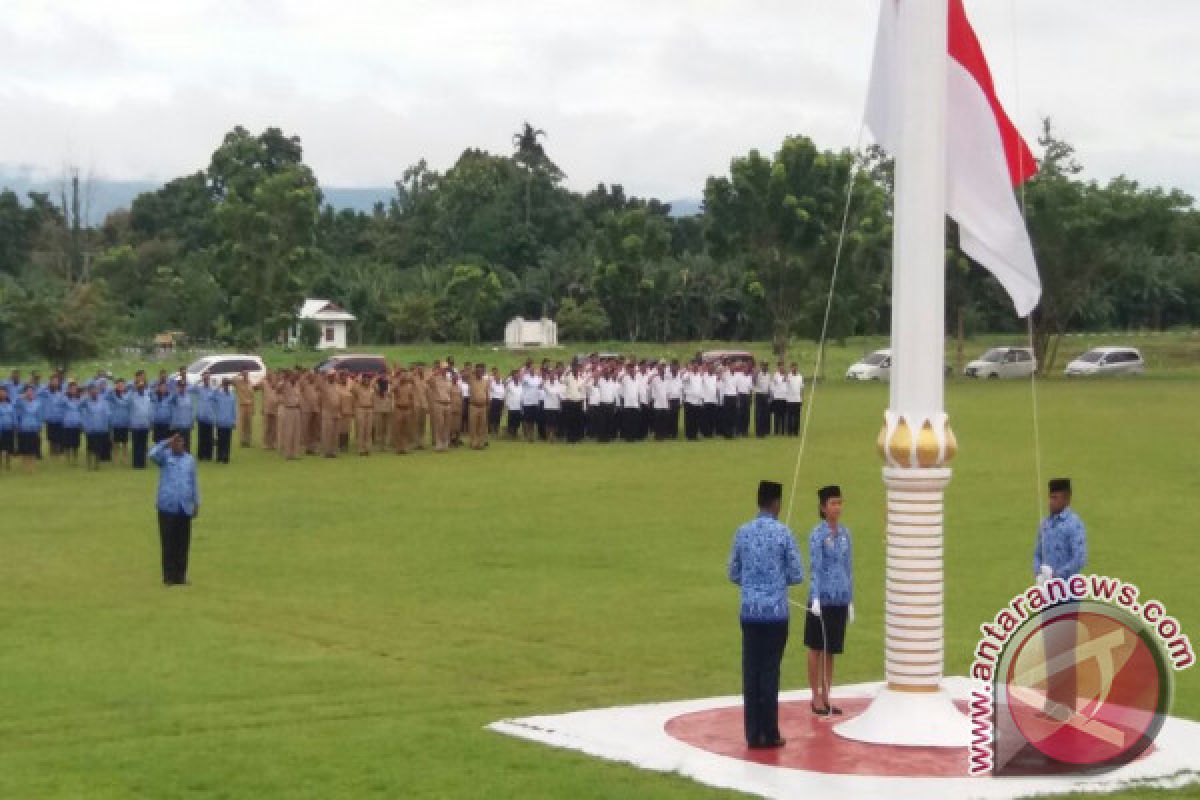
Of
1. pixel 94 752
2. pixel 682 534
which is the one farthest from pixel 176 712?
pixel 682 534

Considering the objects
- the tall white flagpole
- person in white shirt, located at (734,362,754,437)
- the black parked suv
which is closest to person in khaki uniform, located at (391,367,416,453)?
person in white shirt, located at (734,362,754,437)

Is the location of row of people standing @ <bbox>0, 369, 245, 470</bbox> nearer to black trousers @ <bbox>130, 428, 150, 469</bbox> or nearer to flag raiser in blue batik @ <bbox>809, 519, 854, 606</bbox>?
black trousers @ <bbox>130, 428, 150, 469</bbox>

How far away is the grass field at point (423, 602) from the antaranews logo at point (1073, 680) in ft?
5.03

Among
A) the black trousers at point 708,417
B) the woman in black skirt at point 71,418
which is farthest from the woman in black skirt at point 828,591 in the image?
the black trousers at point 708,417

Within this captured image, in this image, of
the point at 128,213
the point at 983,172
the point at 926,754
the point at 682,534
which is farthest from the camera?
the point at 128,213

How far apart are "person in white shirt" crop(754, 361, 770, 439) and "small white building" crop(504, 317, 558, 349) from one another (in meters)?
27.8

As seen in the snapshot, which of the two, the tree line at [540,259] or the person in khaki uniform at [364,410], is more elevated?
the tree line at [540,259]

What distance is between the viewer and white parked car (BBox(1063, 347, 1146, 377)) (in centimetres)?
5856

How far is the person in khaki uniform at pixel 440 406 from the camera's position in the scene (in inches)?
1313

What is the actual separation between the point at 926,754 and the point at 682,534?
10718 millimetres

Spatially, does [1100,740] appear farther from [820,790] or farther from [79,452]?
[79,452]

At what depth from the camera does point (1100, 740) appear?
11.3 m

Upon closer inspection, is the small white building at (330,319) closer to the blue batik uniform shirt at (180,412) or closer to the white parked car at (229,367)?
the white parked car at (229,367)

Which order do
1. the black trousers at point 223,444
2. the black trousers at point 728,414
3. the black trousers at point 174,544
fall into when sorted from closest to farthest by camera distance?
the black trousers at point 174,544 → the black trousers at point 223,444 → the black trousers at point 728,414
